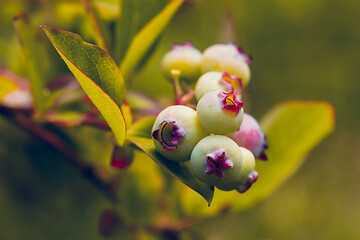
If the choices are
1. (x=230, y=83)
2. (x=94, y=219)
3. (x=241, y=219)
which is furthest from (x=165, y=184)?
(x=241, y=219)

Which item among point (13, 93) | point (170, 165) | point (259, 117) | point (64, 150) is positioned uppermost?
point (170, 165)

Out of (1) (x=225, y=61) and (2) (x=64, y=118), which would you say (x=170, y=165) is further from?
(2) (x=64, y=118)

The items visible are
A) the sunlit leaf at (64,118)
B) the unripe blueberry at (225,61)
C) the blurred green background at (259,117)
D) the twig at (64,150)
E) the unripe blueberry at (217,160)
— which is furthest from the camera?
the blurred green background at (259,117)

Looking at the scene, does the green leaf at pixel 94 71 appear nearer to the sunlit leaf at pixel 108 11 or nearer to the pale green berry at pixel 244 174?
the pale green berry at pixel 244 174

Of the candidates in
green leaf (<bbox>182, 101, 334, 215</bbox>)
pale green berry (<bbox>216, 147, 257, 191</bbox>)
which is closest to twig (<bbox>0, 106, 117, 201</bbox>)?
green leaf (<bbox>182, 101, 334, 215</bbox>)

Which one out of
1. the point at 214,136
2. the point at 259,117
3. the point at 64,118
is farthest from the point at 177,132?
the point at 259,117

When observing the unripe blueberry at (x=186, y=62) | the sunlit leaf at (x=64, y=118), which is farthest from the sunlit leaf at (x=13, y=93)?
the unripe blueberry at (x=186, y=62)
